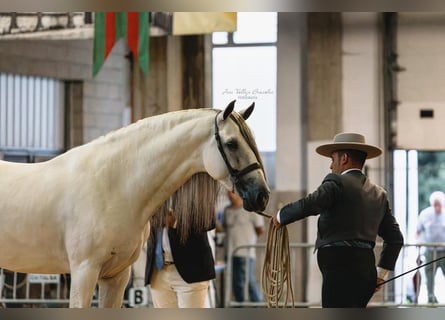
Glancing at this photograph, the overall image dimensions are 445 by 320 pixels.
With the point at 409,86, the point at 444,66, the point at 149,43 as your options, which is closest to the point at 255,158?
the point at 444,66

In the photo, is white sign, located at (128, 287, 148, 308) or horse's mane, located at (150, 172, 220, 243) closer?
horse's mane, located at (150, 172, 220, 243)

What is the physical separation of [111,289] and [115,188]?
16.0 inches

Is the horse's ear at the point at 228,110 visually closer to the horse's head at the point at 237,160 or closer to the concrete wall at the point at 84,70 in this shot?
the horse's head at the point at 237,160

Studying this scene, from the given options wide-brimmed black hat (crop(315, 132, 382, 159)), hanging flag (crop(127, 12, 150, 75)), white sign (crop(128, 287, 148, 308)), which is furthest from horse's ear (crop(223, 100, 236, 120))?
white sign (crop(128, 287, 148, 308))

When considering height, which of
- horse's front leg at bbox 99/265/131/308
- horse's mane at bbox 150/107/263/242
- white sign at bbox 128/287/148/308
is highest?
horse's mane at bbox 150/107/263/242

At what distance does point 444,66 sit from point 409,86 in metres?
1.47

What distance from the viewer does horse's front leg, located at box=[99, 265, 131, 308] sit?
14.3ft

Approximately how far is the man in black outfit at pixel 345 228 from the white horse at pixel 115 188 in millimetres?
230

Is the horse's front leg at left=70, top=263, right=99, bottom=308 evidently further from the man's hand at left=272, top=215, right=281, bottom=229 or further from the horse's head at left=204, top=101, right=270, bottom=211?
the man's hand at left=272, top=215, right=281, bottom=229

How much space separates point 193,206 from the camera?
4.45m

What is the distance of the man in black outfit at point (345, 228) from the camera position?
426cm

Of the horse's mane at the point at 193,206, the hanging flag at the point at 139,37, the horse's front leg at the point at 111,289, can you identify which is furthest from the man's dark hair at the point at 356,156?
the hanging flag at the point at 139,37

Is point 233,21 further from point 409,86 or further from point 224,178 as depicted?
point 409,86

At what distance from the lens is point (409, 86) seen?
7574 mm
